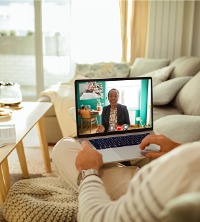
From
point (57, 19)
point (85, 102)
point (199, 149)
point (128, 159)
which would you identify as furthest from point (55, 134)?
point (199, 149)

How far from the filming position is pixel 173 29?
4059mm

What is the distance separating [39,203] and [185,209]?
39.8 inches

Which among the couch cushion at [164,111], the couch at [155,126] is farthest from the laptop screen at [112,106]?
the couch cushion at [164,111]

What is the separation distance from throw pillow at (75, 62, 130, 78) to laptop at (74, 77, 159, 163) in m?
1.88

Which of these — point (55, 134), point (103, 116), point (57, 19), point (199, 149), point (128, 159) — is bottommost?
point (55, 134)

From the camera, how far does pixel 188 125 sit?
1.83 metres

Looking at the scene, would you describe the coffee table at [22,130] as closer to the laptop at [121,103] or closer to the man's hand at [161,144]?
the laptop at [121,103]

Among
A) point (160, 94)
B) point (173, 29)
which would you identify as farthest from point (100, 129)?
point (173, 29)

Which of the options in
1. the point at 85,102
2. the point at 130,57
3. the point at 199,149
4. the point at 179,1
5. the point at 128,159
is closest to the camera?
the point at 199,149

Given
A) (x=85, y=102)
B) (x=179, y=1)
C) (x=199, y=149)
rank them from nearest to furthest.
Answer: (x=199, y=149), (x=85, y=102), (x=179, y=1)

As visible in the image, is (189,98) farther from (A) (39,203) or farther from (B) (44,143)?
(A) (39,203)

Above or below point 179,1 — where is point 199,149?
below

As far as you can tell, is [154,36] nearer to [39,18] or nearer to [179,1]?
[179,1]

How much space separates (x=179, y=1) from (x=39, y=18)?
5.86 ft
